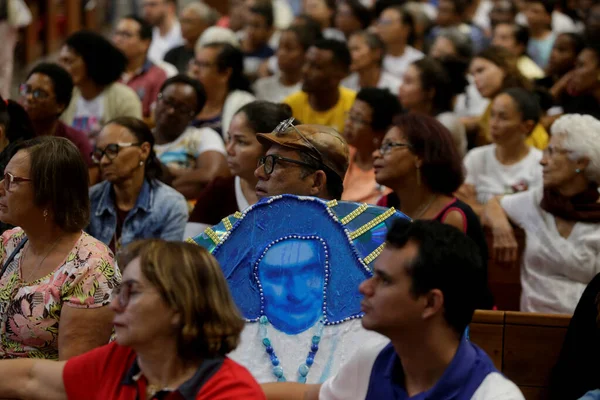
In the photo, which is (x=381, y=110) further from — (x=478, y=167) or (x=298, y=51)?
(x=298, y=51)

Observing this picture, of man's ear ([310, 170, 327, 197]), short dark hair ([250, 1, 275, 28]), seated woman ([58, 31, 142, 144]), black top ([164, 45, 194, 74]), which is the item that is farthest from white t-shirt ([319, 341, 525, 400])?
short dark hair ([250, 1, 275, 28])

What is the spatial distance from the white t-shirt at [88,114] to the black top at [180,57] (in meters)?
2.28

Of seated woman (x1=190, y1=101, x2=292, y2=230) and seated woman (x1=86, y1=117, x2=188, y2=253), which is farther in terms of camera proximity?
seated woman (x1=86, y1=117, x2=188, y2=253)

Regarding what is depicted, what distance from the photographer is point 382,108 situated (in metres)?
5.73

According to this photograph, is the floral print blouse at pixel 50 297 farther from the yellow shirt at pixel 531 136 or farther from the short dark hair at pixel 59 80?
the yellow shirt at pixel 531 136

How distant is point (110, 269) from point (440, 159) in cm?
180

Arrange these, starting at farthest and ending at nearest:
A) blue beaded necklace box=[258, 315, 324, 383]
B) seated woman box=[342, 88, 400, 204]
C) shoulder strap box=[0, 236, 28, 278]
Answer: seated woman box=[342, 88, 400, 204], shoulder strap box=[0, 236, 28, 278], blue beaded necklace box=[258, 315, 324, 383]

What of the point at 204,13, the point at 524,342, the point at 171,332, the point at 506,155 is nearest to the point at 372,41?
the point at 204,13

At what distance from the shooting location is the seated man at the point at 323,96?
6766 millimetres

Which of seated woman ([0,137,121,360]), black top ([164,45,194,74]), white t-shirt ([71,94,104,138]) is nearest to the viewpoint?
seated woman ([0,137,121,360])

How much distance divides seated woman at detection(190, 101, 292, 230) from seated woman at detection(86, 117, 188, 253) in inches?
10.2

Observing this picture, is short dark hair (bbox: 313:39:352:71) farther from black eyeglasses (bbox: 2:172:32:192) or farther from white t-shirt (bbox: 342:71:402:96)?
black eyeglasses (bbox: 2:172:32:192)

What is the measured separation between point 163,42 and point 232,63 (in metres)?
2.92

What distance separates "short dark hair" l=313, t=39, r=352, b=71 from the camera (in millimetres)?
7043
